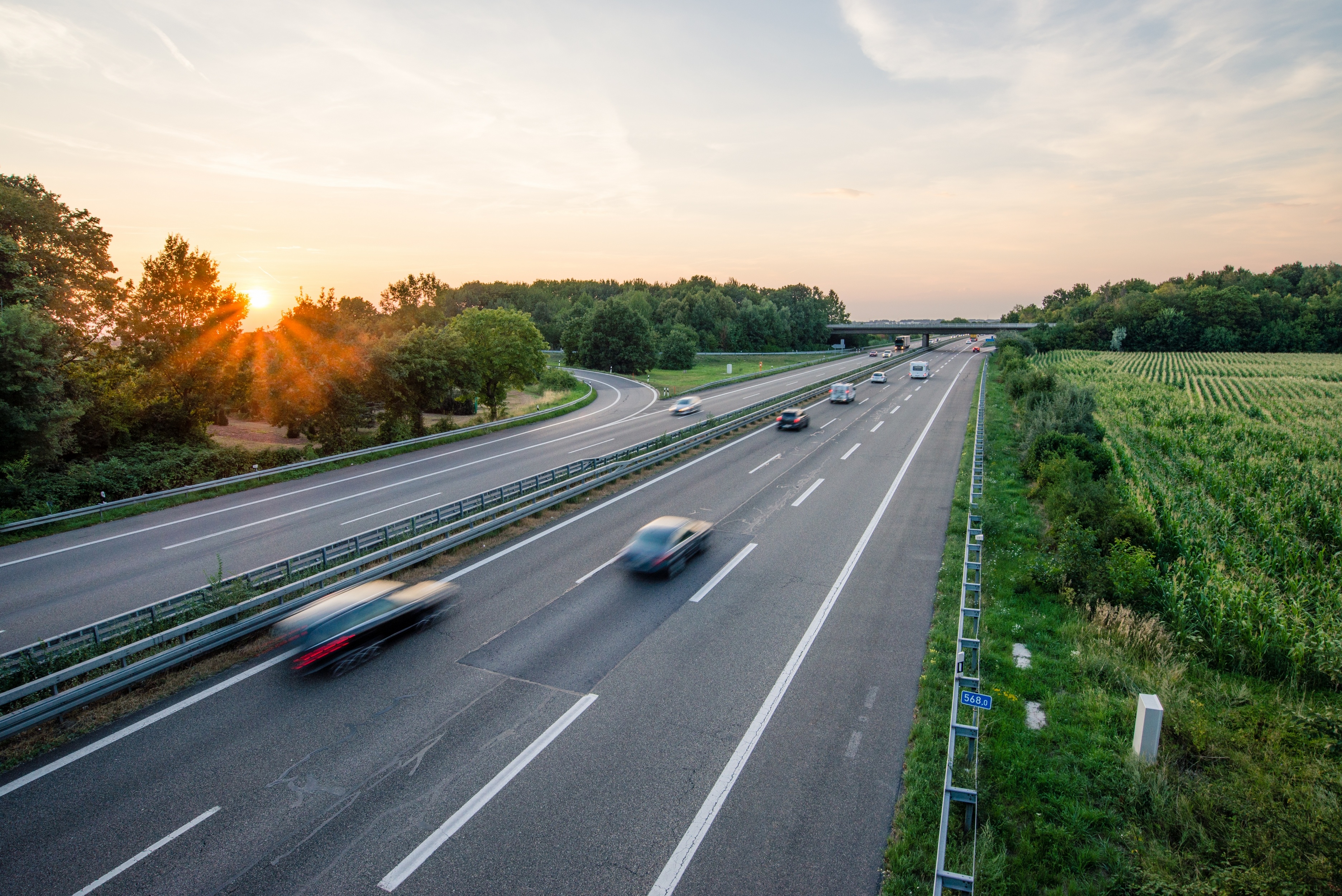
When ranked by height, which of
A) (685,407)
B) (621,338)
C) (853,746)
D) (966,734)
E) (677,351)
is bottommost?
(853,746)

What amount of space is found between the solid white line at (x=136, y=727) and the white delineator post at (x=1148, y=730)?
43.9 ft

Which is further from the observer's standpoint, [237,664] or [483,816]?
[237,664]

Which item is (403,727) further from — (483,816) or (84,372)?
(84,372)

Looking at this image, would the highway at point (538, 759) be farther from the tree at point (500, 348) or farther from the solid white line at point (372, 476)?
the tree at point (500, 348)

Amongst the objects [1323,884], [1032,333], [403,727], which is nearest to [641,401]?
[403,727]

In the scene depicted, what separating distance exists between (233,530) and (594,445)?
56.6 ft

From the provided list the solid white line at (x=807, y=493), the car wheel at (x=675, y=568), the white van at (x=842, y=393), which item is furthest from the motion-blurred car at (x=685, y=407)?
the car wheel at (x=675, y=568)

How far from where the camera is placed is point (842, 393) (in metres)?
45.8

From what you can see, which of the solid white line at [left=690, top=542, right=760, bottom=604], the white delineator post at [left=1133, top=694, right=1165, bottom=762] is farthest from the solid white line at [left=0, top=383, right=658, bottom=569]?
the white delineator post at [left=1133, top=694, right=1165, bottom=762]

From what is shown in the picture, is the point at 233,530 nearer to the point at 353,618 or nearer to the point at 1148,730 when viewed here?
the point at 353,618

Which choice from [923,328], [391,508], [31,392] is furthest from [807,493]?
[923,328]

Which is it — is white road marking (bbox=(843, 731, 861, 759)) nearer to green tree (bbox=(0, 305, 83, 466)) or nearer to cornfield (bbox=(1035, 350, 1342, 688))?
cornfield (bbox=(1035, 350, 1342, 688))

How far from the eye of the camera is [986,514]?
17359 millimetres

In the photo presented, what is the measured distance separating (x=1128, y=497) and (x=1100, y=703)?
1406cm
